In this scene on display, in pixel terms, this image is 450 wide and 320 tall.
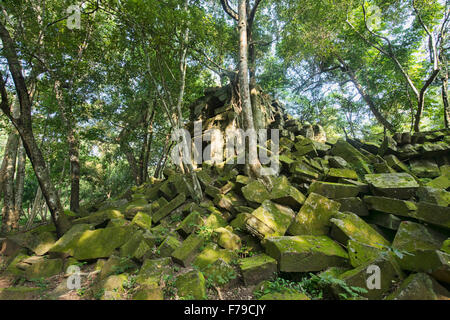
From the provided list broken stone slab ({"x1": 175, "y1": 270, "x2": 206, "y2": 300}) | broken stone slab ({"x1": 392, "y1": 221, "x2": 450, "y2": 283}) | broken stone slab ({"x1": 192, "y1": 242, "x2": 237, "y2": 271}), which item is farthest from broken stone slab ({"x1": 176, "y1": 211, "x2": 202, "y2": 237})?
broken stone slab ({"x1": 392, "y1": 221, "x2": 450, "y2": 283})

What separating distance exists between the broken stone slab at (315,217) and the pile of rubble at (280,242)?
2 centimetres

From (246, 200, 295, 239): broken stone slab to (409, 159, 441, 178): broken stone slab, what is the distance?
13.6 feet

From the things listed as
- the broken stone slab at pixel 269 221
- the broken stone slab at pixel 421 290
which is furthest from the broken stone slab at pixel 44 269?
the broken stone slab at pixel 421 290

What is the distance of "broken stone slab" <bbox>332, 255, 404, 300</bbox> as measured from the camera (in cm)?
238

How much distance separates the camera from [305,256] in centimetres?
294

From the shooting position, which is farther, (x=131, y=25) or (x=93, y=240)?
(x=131, y=25)

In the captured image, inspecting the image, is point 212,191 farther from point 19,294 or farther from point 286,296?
point 19,294

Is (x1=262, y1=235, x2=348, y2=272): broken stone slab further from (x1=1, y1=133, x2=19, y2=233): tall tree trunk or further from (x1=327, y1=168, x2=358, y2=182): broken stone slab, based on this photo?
(x1=1, y1=133, x2=19, y2=233): tall tree trunk

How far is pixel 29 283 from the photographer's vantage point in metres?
3.57


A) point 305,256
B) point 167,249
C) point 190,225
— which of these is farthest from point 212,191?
point 305,256

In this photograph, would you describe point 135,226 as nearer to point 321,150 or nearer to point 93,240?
point 93,240

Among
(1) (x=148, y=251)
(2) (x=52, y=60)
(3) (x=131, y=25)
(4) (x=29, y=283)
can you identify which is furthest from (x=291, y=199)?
(2) (x=52, y=60)
